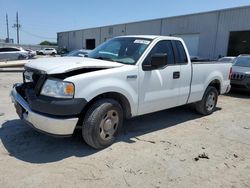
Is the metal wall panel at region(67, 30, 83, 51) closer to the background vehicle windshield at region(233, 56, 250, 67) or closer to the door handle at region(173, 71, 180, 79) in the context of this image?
the background vehicle windshield at region(233, 56, 250, 67)

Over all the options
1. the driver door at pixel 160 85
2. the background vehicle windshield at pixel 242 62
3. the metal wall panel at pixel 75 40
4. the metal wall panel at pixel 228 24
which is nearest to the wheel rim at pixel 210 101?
the driver door at pixel 160 85

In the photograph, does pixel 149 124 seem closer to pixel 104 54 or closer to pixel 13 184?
pixel 104 54

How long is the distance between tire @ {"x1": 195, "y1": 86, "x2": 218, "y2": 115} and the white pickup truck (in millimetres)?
516

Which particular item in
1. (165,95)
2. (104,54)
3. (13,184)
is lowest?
(13,184)

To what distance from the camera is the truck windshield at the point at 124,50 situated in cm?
453

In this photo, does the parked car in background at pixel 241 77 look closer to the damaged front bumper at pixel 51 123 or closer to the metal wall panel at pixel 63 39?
the damaged front bumper at pixel 51 123

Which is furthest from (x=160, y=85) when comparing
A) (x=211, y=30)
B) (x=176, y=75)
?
(x=211, y=30)

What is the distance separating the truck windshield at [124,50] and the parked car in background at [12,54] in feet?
56.8

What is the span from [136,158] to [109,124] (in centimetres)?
71

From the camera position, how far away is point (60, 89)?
3500 mm

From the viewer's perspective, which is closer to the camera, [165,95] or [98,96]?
[98,96]

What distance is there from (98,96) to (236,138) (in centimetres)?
288

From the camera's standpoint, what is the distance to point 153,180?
3.22 meters

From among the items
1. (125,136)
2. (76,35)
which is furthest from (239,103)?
(76,35)
